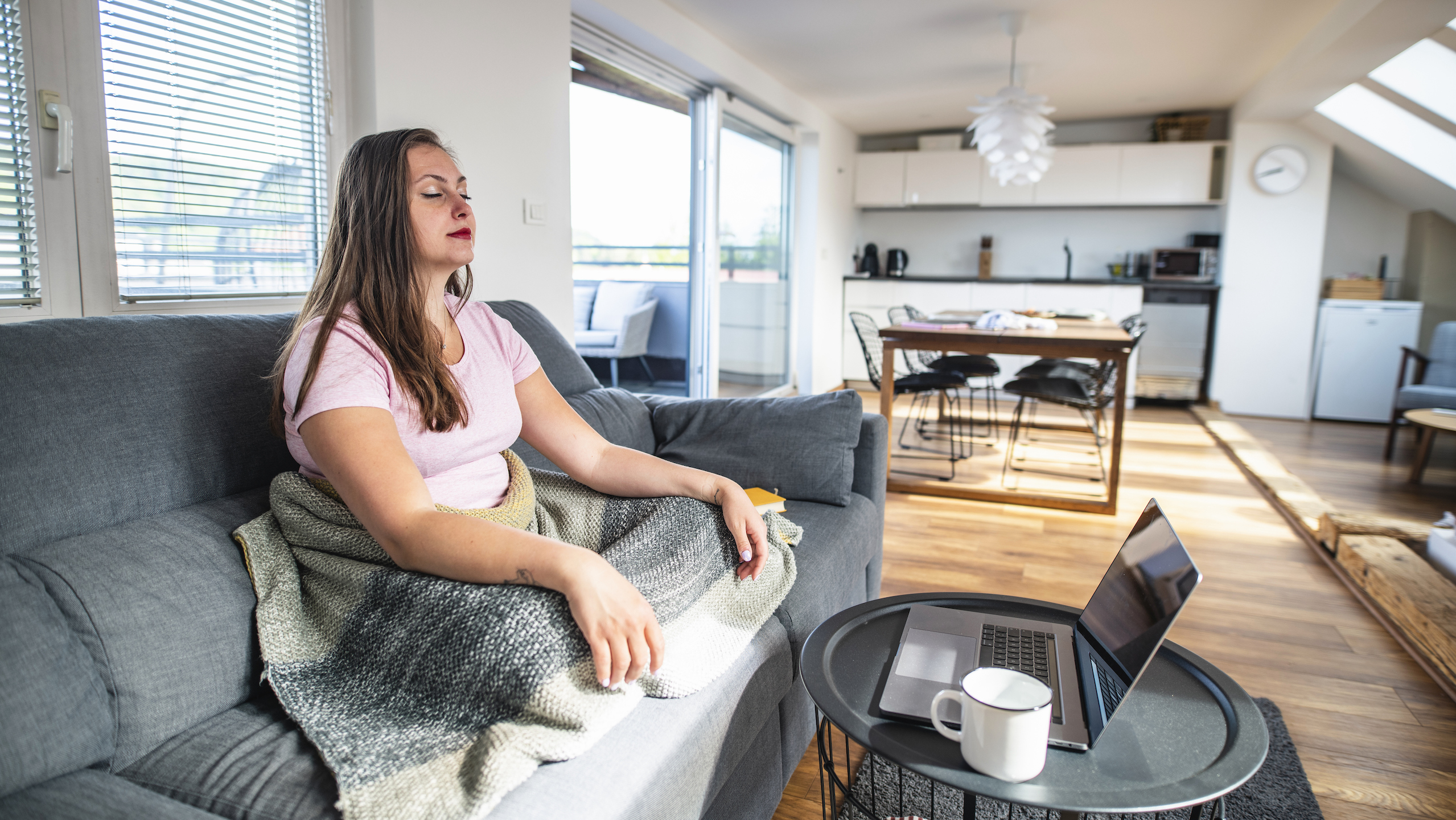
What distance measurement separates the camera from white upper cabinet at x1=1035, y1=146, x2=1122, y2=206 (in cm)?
650

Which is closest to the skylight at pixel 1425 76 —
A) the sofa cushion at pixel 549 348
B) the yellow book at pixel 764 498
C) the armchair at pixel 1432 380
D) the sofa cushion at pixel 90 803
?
the armchair at pixel 1432 380

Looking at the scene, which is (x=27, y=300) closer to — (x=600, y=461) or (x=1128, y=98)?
(x=600, y=461)

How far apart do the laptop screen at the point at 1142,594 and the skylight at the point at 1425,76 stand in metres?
4.47

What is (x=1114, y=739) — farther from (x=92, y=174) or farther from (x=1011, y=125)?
(x=1011, y=125)

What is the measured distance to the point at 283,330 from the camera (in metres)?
1.38

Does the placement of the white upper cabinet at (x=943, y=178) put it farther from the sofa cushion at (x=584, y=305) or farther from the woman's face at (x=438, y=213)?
the woman's face at (x=438, y=213)

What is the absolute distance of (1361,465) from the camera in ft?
14.4

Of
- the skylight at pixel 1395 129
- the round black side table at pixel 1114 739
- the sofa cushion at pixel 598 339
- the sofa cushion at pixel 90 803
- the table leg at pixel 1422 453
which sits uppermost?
the skylight at pixel 1395 129

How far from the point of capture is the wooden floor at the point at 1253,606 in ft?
5.52

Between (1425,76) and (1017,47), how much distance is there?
203 centimetres

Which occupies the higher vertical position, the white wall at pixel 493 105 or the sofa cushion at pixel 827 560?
the white wall at pixel 493 105

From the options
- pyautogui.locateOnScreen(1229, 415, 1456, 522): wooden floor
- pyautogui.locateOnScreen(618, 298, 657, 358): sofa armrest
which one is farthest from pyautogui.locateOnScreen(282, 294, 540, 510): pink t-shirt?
pyautogui.locateOnScreen(618, 298, 657, 358): sofa armrest

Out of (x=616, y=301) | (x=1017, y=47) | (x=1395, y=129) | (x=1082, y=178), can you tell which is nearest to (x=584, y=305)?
(x=616, y=301)

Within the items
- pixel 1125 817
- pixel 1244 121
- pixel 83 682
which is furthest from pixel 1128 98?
pixel 83 682
